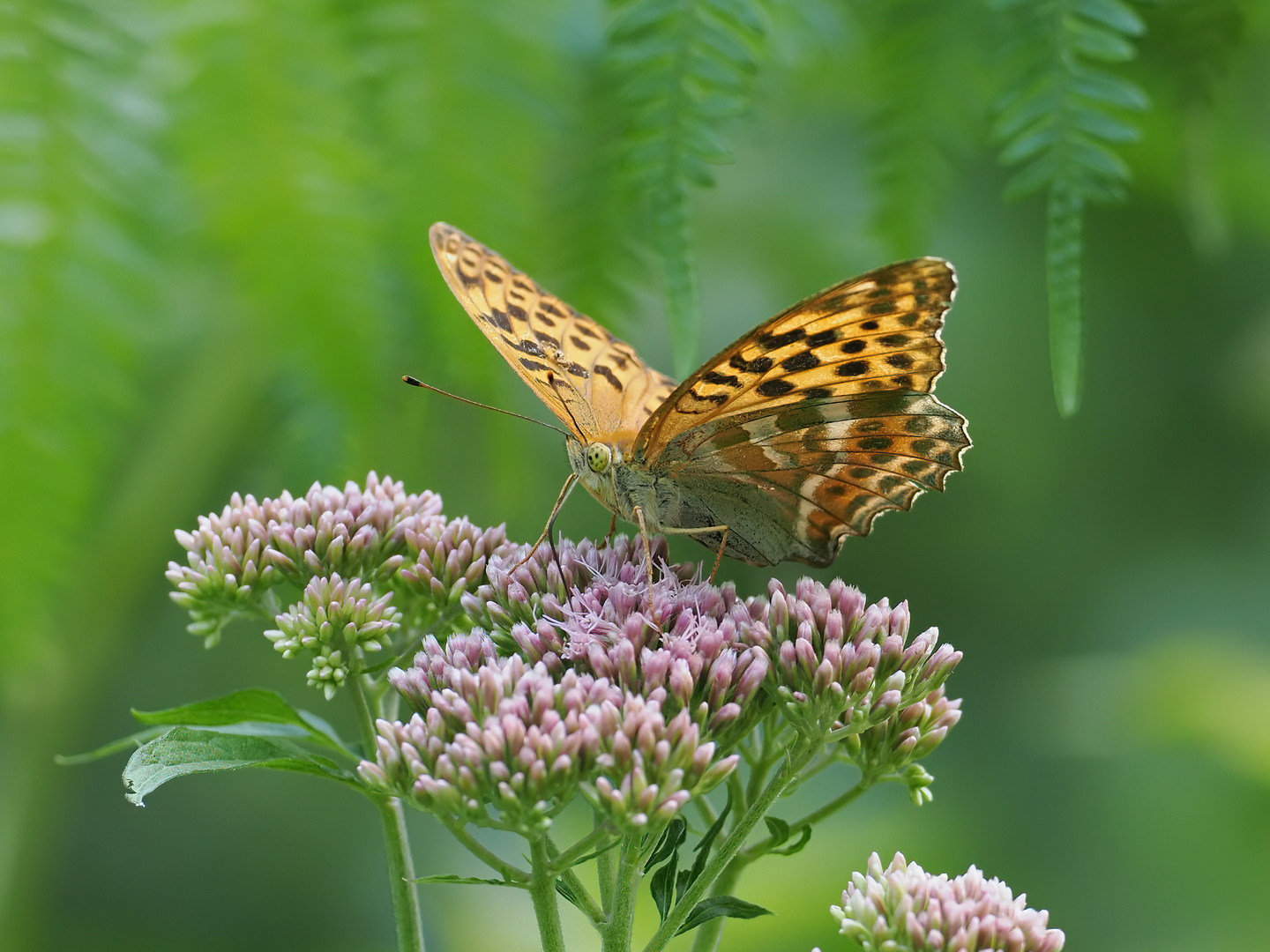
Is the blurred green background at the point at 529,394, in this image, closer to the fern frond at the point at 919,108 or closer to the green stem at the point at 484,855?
the fern frond at the point at 919,108

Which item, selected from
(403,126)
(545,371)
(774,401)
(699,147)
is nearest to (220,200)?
(403,126)

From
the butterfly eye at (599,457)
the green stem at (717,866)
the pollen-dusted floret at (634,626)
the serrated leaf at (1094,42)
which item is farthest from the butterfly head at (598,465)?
the serrated leaf at (1094,42)

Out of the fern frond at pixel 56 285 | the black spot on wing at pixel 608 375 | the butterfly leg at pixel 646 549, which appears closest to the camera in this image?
the butterfly leg at pixel 646 549

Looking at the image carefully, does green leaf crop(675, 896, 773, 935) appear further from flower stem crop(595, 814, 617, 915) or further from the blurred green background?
the blurred green background

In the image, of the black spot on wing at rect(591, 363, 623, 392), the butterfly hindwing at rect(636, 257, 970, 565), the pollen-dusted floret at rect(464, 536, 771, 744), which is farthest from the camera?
the black spot on wing at rect(591, 363, 623, 392)

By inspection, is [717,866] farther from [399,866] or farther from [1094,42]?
[1094,42]

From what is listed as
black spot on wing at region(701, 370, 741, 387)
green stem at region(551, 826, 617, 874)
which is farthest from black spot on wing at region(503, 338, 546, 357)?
green stem at region(551, 826, 617, 874)

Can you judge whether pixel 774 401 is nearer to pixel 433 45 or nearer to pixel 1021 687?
pixel 433 45

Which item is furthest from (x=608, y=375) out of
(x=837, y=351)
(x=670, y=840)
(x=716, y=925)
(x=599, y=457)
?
(x=716, y=925)
